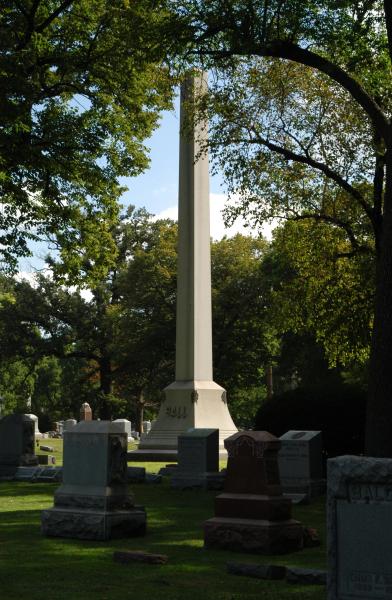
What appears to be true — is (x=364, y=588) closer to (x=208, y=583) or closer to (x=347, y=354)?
(x=208, y=583)

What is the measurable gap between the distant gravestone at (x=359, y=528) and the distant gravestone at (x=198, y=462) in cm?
1239

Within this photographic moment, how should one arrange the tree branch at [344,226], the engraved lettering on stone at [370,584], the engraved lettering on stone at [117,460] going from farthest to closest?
the tree branch at [344,226] < the engraved lettering on stone at [117,460] < the engraved lettering on stone at [370,584]

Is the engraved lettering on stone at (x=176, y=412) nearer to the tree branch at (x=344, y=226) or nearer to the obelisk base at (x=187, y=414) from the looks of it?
the obelisk base at (x=187, y=414)

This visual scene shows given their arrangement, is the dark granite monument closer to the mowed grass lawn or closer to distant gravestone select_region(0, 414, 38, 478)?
the mowed grass lawn

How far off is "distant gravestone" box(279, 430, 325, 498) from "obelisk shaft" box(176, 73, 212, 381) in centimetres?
928

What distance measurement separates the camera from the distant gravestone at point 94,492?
11.0m

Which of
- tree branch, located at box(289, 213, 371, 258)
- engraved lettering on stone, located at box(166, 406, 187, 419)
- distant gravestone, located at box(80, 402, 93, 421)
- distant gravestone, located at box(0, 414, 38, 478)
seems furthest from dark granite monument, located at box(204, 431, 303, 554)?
distant gravestone, located at box(80, 402, 93, 421)

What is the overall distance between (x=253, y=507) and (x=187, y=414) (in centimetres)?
1610

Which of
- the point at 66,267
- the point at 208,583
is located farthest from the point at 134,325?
the point at 208,583

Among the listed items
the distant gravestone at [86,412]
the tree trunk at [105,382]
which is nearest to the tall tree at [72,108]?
the tree trunk at [105,382]

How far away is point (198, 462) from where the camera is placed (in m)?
18.7

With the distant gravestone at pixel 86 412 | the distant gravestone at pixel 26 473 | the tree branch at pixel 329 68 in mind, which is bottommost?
the distant gravestone at pixel 26 473

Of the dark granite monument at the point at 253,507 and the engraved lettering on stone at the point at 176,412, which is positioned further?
the engraved lettering on stone at the point at 176,412

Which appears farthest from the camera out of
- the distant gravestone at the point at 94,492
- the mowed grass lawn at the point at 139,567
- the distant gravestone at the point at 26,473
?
the distant gravestone at the point at 26,473
